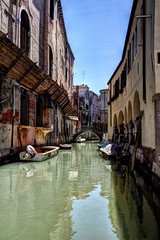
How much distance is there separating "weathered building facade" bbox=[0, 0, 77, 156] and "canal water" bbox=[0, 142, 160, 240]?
13.8ft

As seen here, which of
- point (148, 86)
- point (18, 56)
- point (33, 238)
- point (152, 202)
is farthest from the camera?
point (18, 56)

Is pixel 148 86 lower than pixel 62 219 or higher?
higher

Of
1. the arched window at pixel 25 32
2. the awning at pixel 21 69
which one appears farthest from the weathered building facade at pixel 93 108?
the arched window at pixel 25 32

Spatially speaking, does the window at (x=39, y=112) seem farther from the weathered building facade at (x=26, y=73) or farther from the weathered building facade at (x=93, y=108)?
the weathered building facade at (x=93, y=108)

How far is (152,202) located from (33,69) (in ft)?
30.6

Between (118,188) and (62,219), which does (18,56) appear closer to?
(118,188)

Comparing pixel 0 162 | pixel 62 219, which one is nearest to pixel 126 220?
pixel 62 219

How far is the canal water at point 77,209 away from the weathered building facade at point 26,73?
4.19 meters

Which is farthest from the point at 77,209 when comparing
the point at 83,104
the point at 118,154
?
the point at 83,104

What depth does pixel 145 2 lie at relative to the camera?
26.1 ft

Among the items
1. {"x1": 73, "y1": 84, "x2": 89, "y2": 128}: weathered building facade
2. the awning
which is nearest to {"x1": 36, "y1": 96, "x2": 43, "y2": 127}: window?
the awning

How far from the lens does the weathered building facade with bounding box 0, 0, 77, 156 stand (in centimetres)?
994

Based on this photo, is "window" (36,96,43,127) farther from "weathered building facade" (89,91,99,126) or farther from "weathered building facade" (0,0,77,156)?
"weathered building facade" (89,91,99,126)

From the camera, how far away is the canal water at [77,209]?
3.42 m
